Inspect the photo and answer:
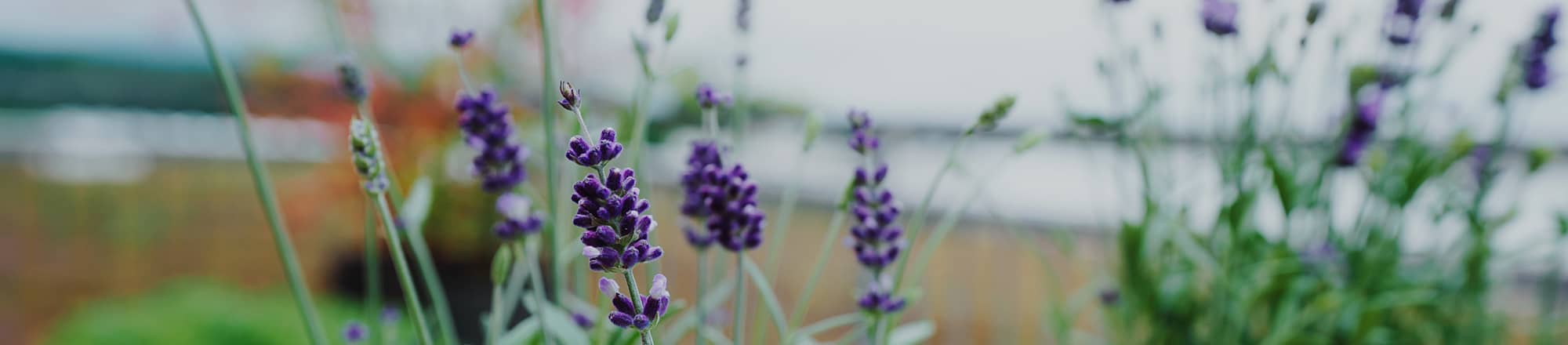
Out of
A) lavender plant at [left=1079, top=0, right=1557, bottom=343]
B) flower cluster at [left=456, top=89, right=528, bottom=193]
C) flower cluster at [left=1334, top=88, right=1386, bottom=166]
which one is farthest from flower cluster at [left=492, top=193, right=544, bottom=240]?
flower cluster at [left=1334, top=88, right=1386, bottom=166]

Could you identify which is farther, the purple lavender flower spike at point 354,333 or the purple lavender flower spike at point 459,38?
the purple lavender flower spike at point 354,333

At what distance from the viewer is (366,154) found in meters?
0.32

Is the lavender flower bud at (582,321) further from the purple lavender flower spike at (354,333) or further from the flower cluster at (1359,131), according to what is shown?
the flower cluster at (1359,131)

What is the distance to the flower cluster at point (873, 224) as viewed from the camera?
41 cm

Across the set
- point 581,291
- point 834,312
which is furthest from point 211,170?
point 581,291

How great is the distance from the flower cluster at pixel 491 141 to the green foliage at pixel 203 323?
1254 millimetres

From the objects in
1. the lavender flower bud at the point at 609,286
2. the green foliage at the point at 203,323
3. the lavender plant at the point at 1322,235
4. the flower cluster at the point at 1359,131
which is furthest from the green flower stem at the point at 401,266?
the green foliage at the point at 203,323

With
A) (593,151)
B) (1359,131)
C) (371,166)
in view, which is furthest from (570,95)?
(1359,131)

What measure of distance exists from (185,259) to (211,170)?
12.6 inches

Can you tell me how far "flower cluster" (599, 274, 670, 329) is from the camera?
0.83 ft

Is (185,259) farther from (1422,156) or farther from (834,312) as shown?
(1422,156)

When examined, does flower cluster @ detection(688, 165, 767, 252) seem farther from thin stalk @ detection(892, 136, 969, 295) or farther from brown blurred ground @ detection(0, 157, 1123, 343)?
brown blurred ground @ detection(0, 157, 1123, 343)

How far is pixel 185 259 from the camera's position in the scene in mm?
3230

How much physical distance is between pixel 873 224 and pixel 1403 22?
51 centimetres
